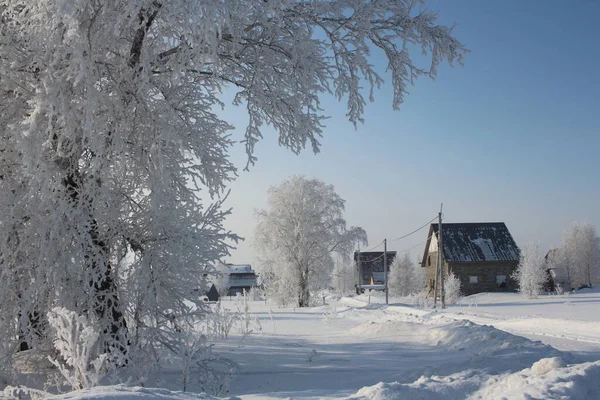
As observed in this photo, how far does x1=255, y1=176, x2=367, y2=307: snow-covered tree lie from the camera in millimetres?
34812

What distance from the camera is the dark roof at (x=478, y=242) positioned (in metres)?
42.4

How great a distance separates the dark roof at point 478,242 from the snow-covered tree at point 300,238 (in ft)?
34.5

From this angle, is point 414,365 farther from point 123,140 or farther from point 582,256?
point 582,256

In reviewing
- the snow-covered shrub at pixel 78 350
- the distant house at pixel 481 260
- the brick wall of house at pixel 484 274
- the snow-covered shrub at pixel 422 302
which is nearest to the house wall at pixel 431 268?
the distant house at pixel 481 260

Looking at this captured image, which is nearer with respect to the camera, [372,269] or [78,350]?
[78,350]

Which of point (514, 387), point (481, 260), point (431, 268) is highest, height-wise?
point (481, 260)

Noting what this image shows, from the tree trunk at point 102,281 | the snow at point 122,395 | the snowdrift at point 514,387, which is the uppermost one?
the tree trunk at point 102,281

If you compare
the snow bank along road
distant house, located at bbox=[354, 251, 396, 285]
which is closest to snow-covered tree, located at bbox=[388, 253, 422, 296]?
distant house, located at bbox=[354, 251, 396, 285]

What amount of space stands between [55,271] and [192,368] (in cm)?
215

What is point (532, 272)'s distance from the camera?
3747cm

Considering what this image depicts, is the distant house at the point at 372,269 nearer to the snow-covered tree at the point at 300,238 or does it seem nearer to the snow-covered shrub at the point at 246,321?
the snow-covered tree at the point at 300,238

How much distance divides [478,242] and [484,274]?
297cm

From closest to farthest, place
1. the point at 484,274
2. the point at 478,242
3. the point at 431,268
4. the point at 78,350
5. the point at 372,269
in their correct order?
the point at 78,350, the point at 484,274, the point at 478,242, the point at 431,268, the point at 372,269

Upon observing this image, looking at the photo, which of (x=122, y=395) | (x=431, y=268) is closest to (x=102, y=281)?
(x=122, y=395)
